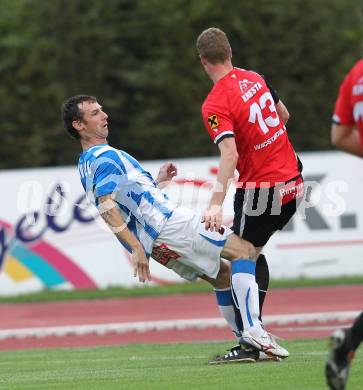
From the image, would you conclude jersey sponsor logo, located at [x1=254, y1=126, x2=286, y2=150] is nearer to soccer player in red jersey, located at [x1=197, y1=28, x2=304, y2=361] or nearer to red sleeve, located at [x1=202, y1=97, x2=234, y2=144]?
soccer player in red jersey, located at [x1=197, y1=28, x2=304, y2=361]

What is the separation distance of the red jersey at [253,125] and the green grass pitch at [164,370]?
1.46 meters

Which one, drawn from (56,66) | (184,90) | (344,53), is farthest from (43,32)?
(344,53)

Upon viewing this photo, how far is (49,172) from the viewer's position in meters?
19.4

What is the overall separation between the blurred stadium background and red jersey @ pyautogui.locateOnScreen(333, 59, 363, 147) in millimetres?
9635

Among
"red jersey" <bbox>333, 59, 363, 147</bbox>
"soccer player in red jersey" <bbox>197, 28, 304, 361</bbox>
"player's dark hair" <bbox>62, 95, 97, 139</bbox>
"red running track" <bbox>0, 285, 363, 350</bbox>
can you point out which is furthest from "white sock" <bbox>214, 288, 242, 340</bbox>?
"red running track" <bbox>0, 285, 363, 350</bbox>

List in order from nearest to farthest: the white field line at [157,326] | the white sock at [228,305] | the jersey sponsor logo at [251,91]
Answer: the jersey sponsor logo at [251,91]
the white sock at [228,305]
the white field line at [157,326]

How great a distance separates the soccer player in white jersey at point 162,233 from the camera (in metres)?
8.67

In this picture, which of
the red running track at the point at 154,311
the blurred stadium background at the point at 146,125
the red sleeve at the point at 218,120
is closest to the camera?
the red sleeve at the point at 218,120

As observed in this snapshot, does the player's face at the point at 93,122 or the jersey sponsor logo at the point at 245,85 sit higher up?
the jersey sponsor logo at the point at 245,85

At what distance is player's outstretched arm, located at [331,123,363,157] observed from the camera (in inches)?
269

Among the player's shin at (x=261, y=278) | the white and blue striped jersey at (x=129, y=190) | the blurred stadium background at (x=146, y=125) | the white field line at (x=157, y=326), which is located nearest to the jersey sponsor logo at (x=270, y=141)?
the white and blue striped jersey at (x=129, y=190)

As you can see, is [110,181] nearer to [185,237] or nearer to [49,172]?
[185,237]

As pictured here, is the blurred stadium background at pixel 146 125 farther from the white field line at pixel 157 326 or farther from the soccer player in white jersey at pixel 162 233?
the soccer player in white jersey at pixel 162 233

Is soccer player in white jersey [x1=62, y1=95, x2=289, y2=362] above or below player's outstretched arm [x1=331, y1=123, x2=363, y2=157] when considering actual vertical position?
below
